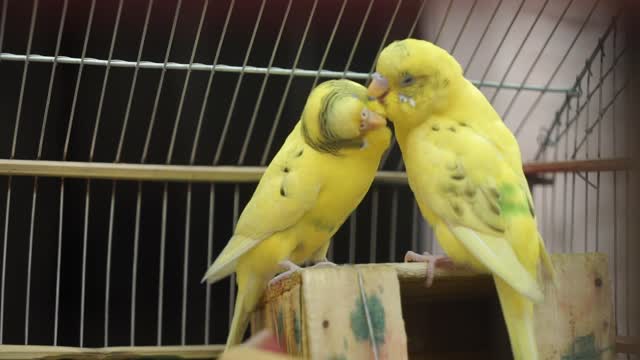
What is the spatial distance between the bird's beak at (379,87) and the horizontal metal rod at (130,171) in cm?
36

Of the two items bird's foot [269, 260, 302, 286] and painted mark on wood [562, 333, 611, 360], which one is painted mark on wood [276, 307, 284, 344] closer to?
bird's foot [269, 260, 302, 286]

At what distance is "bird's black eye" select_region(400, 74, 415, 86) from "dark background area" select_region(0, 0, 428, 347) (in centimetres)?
38

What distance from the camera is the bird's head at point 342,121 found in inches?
43.8

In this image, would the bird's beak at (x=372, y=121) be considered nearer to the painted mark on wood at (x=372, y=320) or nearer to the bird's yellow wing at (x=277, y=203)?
the bird's yellow wing at (x=277, y=203)

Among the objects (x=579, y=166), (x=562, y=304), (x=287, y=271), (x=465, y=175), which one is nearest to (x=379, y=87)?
(x=465, y=175)

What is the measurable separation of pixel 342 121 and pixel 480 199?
22cm

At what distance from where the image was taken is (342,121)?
1.12 metres

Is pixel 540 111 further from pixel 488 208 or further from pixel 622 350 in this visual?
pixel 488 208

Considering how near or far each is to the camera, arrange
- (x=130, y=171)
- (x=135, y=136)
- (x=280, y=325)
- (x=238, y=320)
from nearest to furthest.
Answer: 1. (x=280, y=325)
2. (x=238, y=320)
3. (x=130, y=171)
4. (x=135, y=136)

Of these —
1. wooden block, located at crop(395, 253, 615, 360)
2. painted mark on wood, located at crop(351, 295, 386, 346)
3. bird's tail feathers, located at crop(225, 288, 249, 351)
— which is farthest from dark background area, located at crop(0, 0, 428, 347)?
painted mark on wood, located at crop(351, 295, 386, 346)

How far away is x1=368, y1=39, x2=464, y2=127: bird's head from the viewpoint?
1043mm

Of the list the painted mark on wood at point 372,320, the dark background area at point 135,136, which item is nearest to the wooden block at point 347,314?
the painted mark on wood at point 372,320

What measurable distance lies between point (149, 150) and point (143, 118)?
58mm

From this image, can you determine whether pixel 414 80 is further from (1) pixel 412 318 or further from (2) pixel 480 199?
(1) pixel 412 318
